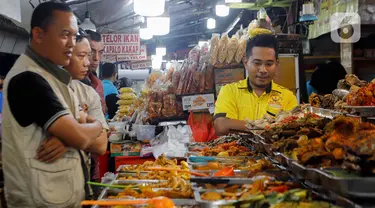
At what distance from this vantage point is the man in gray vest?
9.05 feet

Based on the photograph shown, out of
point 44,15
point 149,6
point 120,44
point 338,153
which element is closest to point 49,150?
point 44,15

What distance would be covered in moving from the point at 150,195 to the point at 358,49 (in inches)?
323

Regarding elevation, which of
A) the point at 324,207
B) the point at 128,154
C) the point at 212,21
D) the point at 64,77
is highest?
the point at 212,21

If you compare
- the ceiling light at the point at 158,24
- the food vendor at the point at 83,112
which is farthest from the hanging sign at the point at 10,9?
the ceiling light at the point at 158,24

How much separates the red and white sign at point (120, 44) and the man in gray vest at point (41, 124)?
1094 centimetres

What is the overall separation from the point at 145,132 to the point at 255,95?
236cm

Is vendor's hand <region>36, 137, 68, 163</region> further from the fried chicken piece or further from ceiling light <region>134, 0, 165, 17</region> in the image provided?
ceiling light <region>134, 0, 165, 17</region>

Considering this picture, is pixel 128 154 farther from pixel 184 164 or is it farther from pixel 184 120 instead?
pixel 184 164

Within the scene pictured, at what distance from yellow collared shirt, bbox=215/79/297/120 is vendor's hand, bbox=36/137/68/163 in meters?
2.38

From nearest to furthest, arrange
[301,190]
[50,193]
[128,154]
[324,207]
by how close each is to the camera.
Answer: [324,207] → [301,190] → [50,193] → [128,154]

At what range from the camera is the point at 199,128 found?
6422 millimetres

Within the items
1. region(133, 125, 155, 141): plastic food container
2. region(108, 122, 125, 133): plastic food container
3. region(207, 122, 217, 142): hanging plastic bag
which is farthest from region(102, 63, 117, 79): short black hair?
region(207, 122, 217, 142): hanging plastic bag

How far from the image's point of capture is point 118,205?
2623mm

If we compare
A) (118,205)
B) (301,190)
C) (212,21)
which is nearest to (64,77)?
(118,205)
